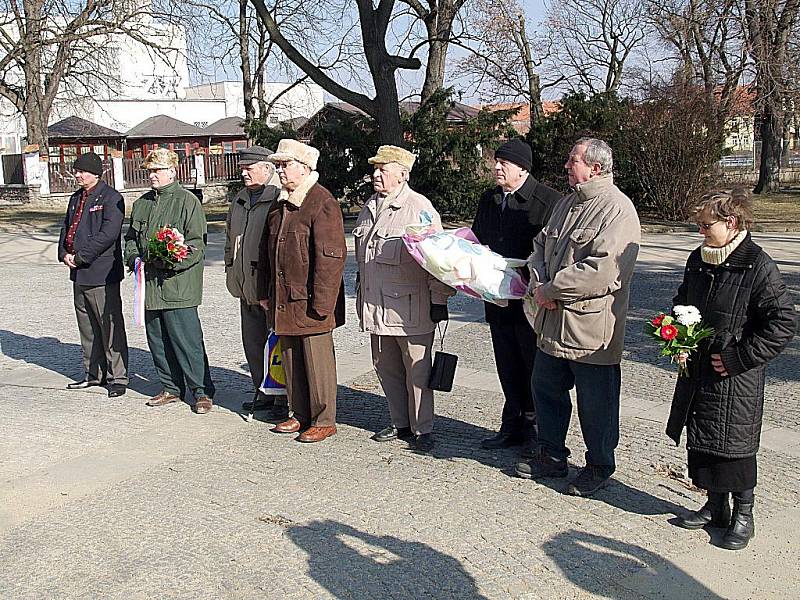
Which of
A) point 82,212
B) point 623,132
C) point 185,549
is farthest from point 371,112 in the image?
point 185,549

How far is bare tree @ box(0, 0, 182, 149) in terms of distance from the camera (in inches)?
1124

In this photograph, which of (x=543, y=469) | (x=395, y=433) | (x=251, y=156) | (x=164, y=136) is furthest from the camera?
(x=164, y=136)

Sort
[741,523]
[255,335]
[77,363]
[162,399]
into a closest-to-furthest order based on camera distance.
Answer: [741,523] < [255,335] < [162,399] < [77,363]

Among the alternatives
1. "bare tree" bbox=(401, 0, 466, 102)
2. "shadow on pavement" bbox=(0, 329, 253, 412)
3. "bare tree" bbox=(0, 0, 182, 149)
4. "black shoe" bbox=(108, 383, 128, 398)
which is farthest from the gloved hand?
"bare tree" bbox=(0, 0, 182, 149)

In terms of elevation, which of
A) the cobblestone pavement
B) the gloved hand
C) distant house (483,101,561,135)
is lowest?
the cobblestone pavement

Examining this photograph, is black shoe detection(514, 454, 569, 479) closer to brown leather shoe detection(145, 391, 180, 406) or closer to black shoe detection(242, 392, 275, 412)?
black shoe detection(242, 392, 275, 412)

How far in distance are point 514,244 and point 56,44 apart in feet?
96.7

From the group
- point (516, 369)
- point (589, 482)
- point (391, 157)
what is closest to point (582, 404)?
point (589, 482)

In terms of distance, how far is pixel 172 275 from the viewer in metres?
7.08

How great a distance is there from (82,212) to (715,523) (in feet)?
17.9

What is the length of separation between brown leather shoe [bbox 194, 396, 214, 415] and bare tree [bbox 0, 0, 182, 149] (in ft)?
76.7

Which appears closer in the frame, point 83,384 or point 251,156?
point 251,156

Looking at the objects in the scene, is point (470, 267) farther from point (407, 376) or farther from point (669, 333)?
point (669, 333)

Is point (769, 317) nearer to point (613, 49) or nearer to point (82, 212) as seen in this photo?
point (82, 212)
